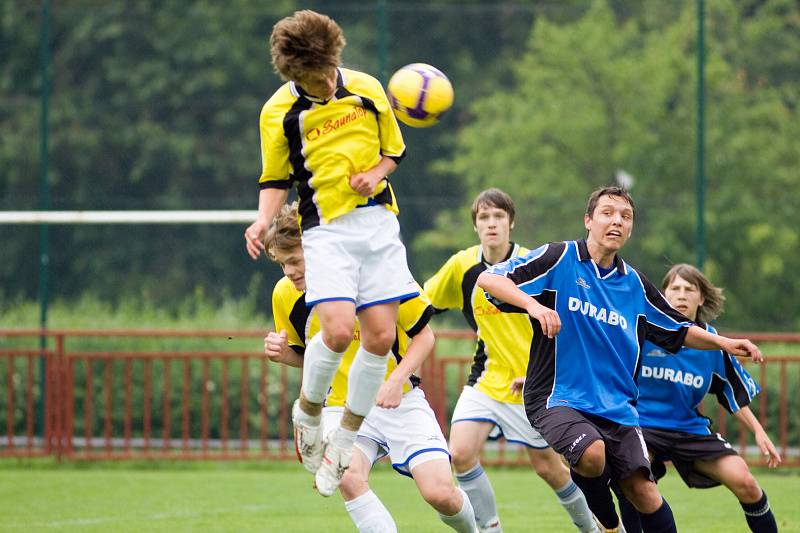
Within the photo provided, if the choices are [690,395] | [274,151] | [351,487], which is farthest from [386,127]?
[690,395]

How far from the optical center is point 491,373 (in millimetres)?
7758

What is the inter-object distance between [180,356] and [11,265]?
525 centimetres

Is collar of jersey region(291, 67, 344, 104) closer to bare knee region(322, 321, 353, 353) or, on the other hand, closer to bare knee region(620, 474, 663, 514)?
bare knee region(322, 321, 353, 353)

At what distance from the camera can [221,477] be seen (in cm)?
1114

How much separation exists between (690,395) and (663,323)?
1.11 m

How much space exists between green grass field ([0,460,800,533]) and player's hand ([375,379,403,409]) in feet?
8.20

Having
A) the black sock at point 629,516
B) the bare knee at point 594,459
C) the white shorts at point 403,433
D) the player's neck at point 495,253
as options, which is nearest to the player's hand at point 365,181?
the white shorts at point 403,433

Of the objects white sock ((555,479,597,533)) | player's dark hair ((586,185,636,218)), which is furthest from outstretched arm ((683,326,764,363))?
white sock ((555,479,597,533))

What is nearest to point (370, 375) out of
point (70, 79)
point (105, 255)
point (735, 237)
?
point (735, 237)

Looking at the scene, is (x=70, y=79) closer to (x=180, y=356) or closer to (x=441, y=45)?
(x=441, y=45)

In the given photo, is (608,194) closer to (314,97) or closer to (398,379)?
(398,379)

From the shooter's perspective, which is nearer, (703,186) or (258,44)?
(703,186)

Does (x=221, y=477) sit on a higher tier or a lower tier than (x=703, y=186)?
lower

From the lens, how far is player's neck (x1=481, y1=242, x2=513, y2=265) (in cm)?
763
